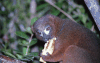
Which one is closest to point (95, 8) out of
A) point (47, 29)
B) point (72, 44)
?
point (72, 44)

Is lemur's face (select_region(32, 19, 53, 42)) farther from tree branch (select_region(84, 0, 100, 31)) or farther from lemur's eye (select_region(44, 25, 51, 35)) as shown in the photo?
tree branch (select_region(84, 0, 100, 31))

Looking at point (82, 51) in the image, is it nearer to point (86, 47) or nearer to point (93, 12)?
point (86, 47)

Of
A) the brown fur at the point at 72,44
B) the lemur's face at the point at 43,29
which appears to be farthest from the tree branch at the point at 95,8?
the lemur's face at the point at 43,29

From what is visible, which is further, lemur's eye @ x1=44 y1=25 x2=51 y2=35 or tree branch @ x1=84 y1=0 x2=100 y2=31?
lemur's eye @ x1=44 y1=25 x2=51 y2=35

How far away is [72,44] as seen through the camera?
3088 millimetres

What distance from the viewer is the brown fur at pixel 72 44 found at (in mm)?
2865

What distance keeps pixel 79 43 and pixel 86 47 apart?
21 centimetres

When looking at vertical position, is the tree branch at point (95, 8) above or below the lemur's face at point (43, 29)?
above

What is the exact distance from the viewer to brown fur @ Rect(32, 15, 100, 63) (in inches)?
113

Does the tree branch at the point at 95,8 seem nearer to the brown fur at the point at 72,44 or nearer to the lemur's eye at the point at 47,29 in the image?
the brown fur at the point at 72,44

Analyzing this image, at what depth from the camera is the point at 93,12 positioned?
256 centimetres

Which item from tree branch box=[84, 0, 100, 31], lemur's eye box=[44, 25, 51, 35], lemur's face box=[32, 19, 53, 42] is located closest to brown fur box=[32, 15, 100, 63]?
lemur's face box=[32, 19, 53, 42]

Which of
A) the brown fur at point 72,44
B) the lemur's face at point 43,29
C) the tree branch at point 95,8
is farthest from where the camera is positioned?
the lemur's face at point 43,29

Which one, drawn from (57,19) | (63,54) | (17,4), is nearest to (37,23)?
(57,19)
